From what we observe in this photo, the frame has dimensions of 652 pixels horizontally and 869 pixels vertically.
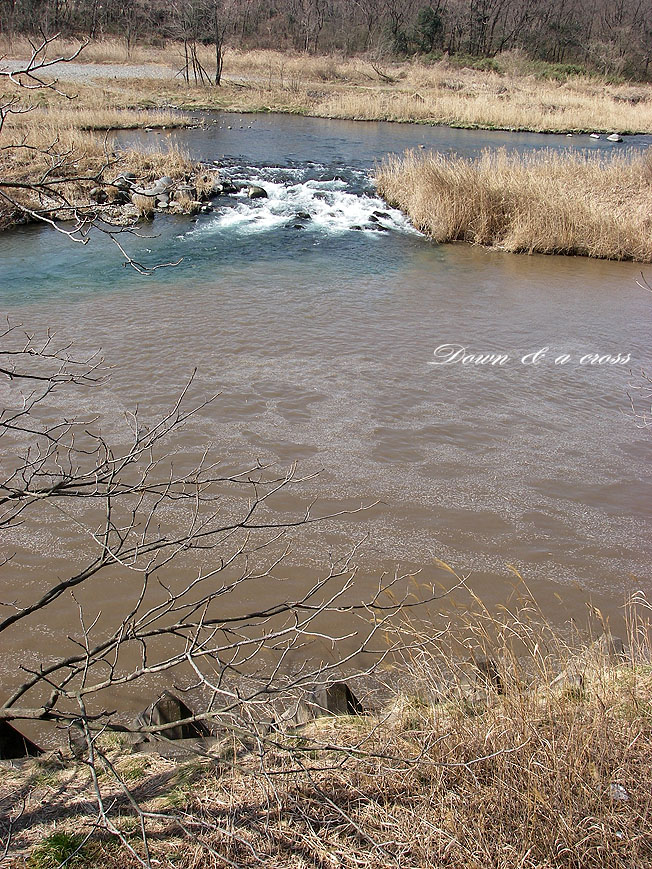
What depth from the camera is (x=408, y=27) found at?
44844 mm

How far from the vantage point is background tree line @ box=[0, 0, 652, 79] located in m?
40.6

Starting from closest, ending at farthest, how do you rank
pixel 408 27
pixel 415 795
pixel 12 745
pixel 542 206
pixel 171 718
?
pixel 415 795 < pixel 12 745 < pixel 171 718 < pixel 542 206 < pixel 408 27

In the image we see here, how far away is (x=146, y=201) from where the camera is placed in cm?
1349

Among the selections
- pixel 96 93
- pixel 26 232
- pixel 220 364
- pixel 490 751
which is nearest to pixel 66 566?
pixel 490 751

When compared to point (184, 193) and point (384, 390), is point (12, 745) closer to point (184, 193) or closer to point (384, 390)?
point (384, 390)

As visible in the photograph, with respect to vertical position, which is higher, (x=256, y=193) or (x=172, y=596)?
(x=256, y=193)

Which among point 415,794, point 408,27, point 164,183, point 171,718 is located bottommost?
point 171,718

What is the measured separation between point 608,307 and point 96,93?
22.6 meters

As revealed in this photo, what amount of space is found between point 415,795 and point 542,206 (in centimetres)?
1255

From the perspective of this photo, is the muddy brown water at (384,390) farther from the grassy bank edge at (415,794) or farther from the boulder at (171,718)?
the grassy bank edge at (415,794)

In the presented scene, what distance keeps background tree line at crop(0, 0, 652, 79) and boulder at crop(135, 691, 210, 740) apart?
4085 centimetres

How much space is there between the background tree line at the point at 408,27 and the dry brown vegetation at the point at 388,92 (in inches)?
84.5

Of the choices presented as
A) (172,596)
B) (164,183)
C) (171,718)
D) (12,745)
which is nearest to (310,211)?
(164,183)

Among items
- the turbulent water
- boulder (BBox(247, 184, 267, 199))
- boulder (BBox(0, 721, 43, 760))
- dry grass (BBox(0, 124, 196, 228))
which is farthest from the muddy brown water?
boulder (BBox(247, 184, 267, 199))
